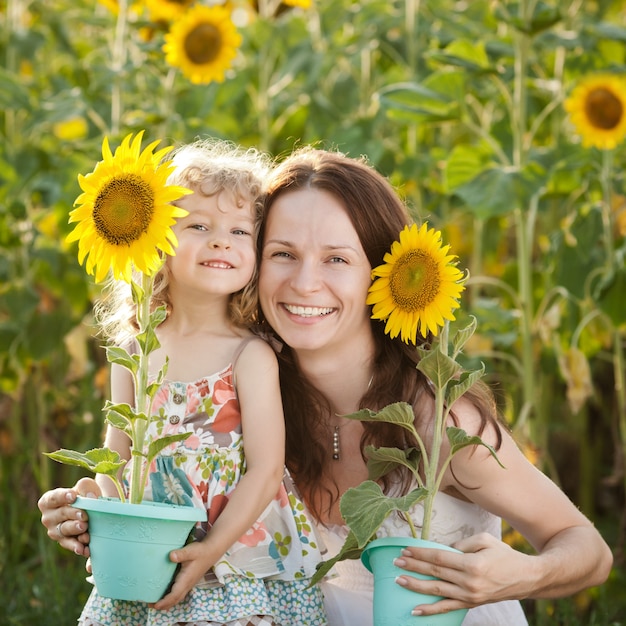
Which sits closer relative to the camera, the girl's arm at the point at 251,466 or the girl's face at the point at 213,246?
the girl's arm at the point at 251,466

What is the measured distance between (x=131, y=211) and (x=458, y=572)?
768 millimetres

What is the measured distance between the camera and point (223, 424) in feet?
6.55

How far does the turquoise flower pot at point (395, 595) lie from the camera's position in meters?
1.71

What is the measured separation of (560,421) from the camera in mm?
4035

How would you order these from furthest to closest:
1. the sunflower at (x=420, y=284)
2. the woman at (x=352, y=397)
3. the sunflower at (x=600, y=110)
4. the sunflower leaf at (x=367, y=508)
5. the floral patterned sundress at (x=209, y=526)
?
the sunflower at (x=600, y=110) < the woman at (x=352, y=397) < the floral patterned sundress at (x=209, y=526) < the sunflower at (x=420, y=284) < the sunflower leaf at (x=367, y=508)

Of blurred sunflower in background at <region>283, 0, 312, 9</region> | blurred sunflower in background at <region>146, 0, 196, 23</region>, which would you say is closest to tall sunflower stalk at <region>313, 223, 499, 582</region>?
blurred sunflower in background at <region>146, 0, 196, 23</region>

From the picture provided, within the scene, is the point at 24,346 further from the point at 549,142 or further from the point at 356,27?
the point at 549,142

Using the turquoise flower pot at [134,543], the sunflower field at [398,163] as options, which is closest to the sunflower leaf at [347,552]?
the turquoise flower pot at [134,543]

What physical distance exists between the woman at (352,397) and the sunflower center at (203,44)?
1.27 meters

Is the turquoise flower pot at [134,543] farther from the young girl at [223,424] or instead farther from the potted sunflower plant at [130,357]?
the young girl at [223,424]

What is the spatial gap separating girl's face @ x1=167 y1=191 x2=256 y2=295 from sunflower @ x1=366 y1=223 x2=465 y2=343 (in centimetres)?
30

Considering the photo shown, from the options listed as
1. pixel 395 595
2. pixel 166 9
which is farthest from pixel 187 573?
pixel 166 9

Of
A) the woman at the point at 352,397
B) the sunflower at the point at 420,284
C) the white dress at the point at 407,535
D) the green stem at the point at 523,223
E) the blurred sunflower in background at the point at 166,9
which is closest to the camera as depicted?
the sunflower at the point at 420,284

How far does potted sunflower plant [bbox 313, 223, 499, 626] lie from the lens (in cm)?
168
